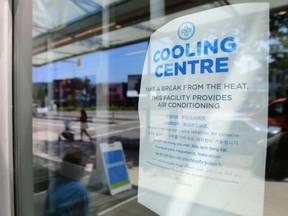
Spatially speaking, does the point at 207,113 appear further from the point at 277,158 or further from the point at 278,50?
the point at 278,50

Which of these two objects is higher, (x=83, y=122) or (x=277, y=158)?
(x=277, y=158)

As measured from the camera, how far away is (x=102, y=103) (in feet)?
14.5

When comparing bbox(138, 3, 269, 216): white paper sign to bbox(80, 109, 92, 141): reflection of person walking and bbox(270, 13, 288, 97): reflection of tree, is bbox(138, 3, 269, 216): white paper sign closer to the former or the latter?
bbox(270, 13, 288, 97): reflection of tree

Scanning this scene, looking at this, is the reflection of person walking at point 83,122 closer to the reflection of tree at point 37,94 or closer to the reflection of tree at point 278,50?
the reflection of tree at point 37,94

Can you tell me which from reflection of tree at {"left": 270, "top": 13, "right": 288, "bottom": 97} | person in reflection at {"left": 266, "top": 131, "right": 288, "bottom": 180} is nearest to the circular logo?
reflection of tree at {"left": 270, "top": 13, "right": 288, "bottom": 97}

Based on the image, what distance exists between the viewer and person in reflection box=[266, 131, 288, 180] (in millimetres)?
652

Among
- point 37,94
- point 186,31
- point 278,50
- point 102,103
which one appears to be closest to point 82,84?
point 102,103

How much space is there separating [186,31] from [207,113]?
10.1 inches

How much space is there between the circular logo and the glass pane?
0.06 meters

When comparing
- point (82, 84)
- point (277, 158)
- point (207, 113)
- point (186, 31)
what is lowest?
point (277, 158)

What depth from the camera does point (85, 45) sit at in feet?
13.6

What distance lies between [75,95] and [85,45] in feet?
4.73

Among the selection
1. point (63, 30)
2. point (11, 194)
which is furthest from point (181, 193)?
point (63, 30)

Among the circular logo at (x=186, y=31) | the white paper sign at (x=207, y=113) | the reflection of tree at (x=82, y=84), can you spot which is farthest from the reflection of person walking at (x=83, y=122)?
the circular logo at (x=186, y=31)
